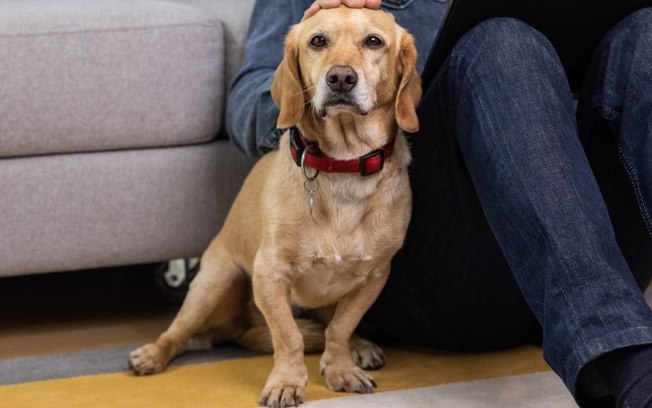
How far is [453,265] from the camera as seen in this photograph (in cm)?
163

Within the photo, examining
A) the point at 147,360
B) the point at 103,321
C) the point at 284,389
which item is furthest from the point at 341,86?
the point at 103,321

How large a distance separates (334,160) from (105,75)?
23.2 inches

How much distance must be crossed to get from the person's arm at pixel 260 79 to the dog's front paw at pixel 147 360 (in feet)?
1.32

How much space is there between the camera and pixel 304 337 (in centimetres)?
179

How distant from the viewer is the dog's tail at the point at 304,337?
5.90 feet

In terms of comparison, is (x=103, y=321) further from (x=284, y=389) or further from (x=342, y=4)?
(x=342, y=4)

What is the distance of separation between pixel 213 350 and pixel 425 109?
630 millimetres

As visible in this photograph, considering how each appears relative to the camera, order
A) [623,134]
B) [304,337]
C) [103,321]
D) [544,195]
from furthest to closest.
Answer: [103,321] → [304,337] → [623,134] → [544,195]

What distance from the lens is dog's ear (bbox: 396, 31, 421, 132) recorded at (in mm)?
1503

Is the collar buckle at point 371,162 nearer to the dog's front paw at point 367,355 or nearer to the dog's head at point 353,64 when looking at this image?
the dog's head at point 353,64

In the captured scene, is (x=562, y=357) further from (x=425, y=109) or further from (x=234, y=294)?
(x=234, y=294)

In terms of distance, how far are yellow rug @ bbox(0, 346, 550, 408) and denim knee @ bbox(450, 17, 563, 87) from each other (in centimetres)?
54

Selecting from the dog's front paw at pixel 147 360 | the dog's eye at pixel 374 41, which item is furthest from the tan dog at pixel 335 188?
the dog's front paw at pixel 147 360

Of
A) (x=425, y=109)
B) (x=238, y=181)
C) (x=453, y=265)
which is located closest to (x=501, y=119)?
(x=425, y=109)
